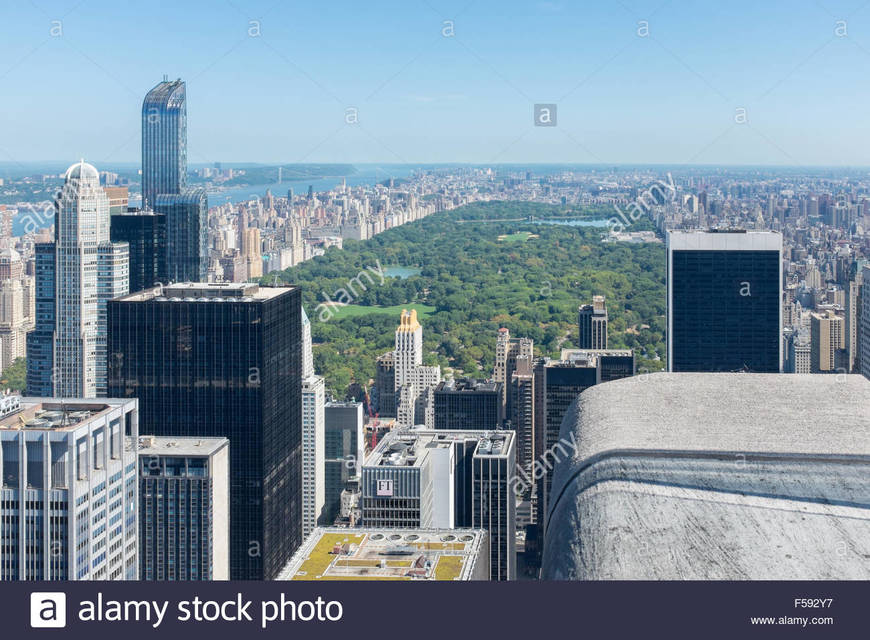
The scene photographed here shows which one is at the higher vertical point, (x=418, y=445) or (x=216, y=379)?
(x=216, y=379)

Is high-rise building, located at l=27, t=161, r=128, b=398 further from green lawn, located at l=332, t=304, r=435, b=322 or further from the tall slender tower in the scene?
green lawn, located at l=332, t=304, r=435, b=322

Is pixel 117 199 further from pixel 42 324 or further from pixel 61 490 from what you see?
pixel 61 490

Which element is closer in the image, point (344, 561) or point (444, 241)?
point (344, 561)

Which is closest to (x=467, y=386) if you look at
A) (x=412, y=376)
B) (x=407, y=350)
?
(x=412, y=376)

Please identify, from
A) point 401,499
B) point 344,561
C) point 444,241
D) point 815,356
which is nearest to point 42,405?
point 344,561

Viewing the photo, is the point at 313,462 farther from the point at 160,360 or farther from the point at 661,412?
the point at 661,412

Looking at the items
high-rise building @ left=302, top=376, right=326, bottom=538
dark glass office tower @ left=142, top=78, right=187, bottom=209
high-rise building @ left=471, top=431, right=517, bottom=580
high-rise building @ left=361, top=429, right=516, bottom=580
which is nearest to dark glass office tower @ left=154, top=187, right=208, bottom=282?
dark glass office tower @ left=142, top=78, right=187, bottom=209

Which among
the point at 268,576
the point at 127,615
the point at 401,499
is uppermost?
the point at 127,615
